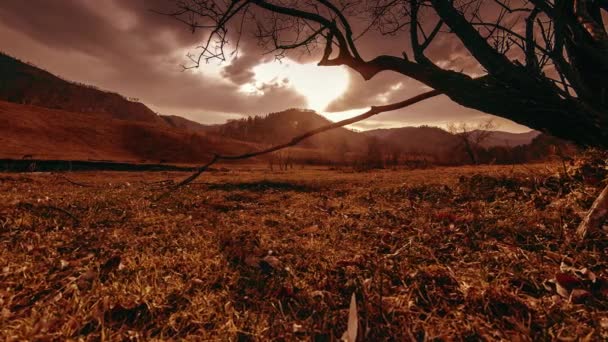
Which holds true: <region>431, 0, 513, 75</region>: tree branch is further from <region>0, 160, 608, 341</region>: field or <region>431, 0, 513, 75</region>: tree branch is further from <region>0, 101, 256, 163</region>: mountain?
<region>0, 101, 256, 163</region>: mountain

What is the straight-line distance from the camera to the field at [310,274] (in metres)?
1.32

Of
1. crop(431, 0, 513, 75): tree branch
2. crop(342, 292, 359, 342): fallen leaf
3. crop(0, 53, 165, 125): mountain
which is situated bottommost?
crop(342, 292, 359, 342): fallen leaf

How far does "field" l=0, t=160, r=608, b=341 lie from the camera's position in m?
1.32

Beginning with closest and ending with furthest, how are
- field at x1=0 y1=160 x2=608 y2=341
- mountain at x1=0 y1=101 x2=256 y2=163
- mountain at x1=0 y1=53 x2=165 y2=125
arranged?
field at x1=0 y1=160 x2=608 y2=341
mountain at x1=0 y1=101 x2=256 y2=163
mountain at x1=0 y1=53 x2=165 y2=125

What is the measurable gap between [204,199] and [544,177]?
5274mm

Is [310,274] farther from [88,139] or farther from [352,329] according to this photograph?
[88,139]

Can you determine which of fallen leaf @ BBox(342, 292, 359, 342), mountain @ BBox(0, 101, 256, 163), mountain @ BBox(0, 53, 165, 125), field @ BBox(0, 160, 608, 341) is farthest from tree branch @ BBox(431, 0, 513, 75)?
mountain @ BBox(0, 53, 165, 125)

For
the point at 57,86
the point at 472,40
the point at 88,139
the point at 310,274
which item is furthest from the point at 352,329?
the point at 57,86

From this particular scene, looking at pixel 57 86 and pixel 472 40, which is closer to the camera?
pixel 472 40

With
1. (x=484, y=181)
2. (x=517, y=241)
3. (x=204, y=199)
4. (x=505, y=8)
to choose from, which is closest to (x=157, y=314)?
(x=517, y=241)

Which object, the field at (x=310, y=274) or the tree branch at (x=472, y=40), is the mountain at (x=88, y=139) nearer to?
the field at (x=310, y=274)

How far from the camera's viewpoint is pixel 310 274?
190 centimetres

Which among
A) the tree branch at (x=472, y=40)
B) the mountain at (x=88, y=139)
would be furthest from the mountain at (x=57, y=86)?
→ the tree branch at (x=472, y=40)

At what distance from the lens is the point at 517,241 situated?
2229mm
